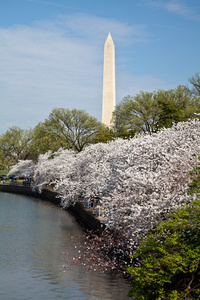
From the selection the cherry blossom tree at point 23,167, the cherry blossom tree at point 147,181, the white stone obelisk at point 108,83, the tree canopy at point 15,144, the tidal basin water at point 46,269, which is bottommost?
the tidal basin water at point 46,269

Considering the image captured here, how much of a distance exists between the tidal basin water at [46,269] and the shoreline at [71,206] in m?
1.12

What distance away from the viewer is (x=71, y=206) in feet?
152

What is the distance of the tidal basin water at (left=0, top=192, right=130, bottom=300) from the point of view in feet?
55.7

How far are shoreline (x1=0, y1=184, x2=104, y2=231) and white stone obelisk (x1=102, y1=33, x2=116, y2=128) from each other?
16.9m

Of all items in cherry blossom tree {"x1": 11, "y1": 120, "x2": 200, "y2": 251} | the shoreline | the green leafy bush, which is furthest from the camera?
the shoreline

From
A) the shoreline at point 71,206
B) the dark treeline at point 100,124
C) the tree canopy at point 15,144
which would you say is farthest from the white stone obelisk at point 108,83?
the tree canopy at point 15,144

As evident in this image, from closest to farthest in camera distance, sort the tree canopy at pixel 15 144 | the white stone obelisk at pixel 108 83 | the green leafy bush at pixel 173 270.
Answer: the green leafy bush at pixel 173 270 → the white stone obelisk at pixel 108 83 → the tree canopy at pixel 15 144

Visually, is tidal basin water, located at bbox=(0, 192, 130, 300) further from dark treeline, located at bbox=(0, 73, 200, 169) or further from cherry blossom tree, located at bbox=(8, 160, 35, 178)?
cherry blossom tree, located at bbox=(8, 160, 35, 178)

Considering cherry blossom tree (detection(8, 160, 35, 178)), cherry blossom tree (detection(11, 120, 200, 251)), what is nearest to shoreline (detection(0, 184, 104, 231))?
cherry blossom tree (detection(11, 120, 200, 251))

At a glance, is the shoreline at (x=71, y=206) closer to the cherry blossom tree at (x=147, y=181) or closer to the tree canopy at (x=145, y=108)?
the cherry blossom tree at (x=147, y=181)

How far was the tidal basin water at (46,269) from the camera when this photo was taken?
1698cm

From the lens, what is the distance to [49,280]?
19.0 meters

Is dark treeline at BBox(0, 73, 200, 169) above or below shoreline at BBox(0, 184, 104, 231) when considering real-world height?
above

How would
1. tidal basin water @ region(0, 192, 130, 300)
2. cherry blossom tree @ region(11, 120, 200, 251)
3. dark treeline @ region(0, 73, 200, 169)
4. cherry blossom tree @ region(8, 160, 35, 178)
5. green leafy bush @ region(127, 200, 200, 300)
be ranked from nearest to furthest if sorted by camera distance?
green leafy bush @ region(127, 200, 200, 300) → cherry blossom tree @ region(11, 120, 200, 251) → tidal basin water @ region(0, 192, 130, 300) → dark treeline @ region(0, 73, 200, 169) → cherry blossom tree @ region(8, 160, 35, 178)
